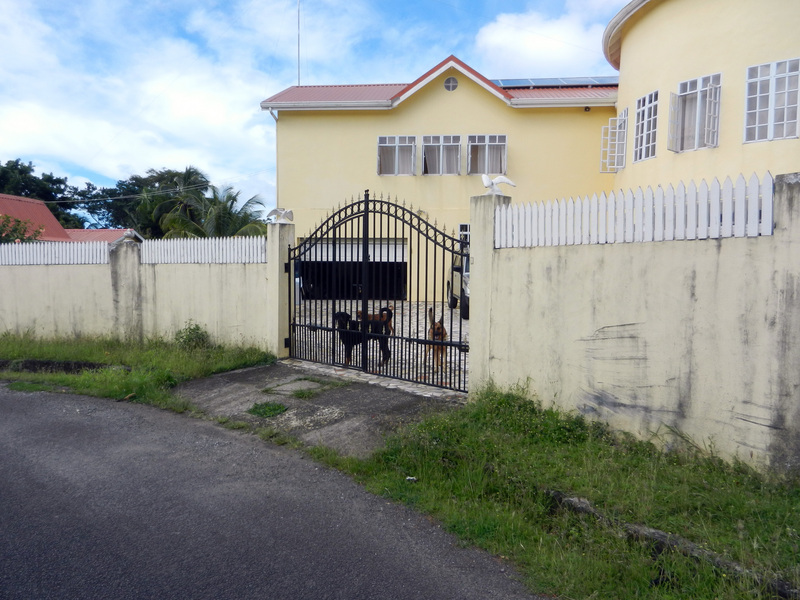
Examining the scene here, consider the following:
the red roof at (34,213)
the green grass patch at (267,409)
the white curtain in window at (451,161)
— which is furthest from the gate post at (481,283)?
the red roof at (34,213)

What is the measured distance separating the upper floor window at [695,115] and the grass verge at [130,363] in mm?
8685

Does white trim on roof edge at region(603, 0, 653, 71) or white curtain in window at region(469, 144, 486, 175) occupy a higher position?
white trim on roof edge at region(603, 0, 653, 71)

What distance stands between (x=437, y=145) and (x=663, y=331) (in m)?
14.0

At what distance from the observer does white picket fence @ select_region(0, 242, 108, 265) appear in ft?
35.0

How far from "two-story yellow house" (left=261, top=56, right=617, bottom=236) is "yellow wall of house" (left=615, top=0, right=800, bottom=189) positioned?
4.58m

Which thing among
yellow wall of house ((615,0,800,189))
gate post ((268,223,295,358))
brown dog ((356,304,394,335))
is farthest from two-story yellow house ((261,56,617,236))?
brown dog ((356,304,394,335))

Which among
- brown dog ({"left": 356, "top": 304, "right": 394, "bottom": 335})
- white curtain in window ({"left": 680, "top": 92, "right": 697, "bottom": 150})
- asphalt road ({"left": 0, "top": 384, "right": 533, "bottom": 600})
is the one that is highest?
white curtain in window ({"left": 680, "top": 92, "right": 697, "bottom": 150})

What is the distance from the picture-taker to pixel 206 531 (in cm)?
392

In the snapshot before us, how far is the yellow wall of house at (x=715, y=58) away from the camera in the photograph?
→ 391 inches

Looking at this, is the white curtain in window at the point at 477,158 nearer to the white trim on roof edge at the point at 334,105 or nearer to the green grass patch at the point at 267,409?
the white trim on roof edge at the point at 334,105

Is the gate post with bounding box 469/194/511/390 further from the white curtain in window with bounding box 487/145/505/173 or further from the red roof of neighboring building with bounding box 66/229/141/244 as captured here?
the red roof of neighboring building with bounding box 66/229/141/244

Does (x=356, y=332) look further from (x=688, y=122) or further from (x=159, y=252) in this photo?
(x=688, y=122)

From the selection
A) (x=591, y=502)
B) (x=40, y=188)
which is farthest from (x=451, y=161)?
(x=40, y=188)

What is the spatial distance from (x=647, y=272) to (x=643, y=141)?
9.34 meters
